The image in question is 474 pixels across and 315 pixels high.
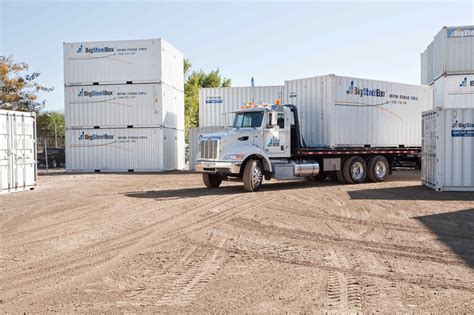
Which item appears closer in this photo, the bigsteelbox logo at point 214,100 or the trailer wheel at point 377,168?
the trailer wheel at point 377,168

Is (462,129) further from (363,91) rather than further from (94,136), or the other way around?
(94,136)

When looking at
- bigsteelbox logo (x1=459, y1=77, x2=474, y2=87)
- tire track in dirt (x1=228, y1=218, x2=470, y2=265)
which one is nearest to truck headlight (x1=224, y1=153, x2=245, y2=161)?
tire track in dirt (x1=228, y1=218, x2=470, y2=265)

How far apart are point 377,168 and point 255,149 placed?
601 cm

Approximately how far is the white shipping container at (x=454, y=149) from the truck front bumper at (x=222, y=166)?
20.4ft

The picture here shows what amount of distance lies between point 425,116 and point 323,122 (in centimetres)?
347

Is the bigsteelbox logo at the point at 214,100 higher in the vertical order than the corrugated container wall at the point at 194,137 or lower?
higher

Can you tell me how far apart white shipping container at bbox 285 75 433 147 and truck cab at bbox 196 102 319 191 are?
3.94 feet

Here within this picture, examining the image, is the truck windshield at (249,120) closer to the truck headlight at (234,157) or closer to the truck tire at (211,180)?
the truck headlight at (234,157)

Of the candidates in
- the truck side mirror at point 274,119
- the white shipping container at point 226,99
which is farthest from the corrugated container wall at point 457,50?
the white shipping container at point 226,99

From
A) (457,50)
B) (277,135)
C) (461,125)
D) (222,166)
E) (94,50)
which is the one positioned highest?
(94,50)

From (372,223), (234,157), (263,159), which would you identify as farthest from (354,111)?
(372,223)

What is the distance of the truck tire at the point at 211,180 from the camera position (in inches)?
640

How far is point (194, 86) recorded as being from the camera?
5256 centimetres

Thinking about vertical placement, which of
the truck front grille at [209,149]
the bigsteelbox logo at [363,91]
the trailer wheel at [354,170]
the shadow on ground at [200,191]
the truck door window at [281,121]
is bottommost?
the shadow on ground at [200,191]
